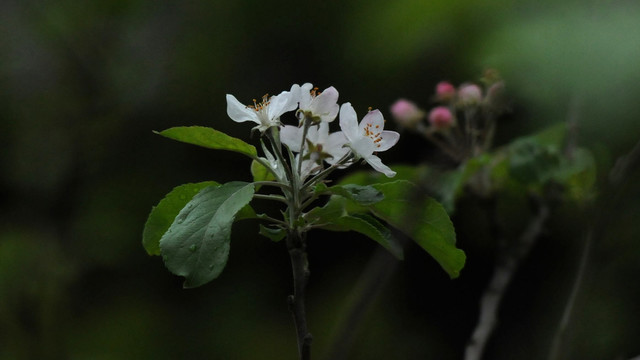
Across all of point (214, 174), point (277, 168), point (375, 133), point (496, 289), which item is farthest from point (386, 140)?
point (214, 174)

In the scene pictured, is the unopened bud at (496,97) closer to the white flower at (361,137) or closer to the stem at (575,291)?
the white flower at (361,137)

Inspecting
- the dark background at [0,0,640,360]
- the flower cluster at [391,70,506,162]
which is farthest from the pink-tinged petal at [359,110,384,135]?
the dark background at [0,0,640,360]

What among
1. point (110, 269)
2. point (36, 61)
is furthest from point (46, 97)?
point (110, 269)

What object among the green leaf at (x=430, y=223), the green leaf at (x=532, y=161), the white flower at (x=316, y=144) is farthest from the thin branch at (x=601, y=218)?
the green leaf at (x=532, y=161)

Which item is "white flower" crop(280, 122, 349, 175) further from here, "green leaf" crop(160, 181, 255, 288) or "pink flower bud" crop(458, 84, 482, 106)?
"pink flower bud" crop(458, 84, 482, 106)

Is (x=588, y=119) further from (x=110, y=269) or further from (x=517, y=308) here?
(x=110, y=269)
